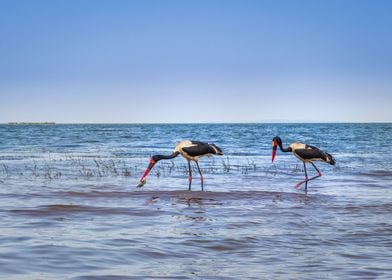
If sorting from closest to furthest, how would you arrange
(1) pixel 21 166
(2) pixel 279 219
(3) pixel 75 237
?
(3) pixel 75 237
(2) pixel 279 219
(1) pixel 21 166

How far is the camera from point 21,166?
25328mm

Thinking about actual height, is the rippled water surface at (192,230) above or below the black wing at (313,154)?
below

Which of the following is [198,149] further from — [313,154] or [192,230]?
[192,230]

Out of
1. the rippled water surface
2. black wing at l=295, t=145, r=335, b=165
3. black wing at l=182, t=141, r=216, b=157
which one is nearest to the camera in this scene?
the rippled water surface

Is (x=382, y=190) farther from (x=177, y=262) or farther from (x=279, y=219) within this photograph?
(x=177, y=262)

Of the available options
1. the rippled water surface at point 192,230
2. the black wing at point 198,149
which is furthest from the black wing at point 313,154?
the black wing at point 198,149

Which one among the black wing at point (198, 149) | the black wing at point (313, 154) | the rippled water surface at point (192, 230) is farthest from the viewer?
the black wing at point (313, 154)

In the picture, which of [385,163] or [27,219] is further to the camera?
[385,163]

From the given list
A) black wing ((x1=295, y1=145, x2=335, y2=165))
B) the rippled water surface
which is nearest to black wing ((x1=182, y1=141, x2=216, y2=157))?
the rippled water surface

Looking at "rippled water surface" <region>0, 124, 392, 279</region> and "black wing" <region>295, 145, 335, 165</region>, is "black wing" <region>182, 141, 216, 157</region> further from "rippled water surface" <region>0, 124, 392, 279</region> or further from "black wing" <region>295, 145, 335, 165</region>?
"black wing" <region>295, 145, 335, 165</region>

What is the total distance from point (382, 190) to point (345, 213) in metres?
5.60

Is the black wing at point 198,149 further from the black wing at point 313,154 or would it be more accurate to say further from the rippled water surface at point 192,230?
the black wing at point 313,154

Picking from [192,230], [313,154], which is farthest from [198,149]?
[192,230]

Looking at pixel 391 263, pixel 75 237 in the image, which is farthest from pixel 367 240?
pixel 75 237
